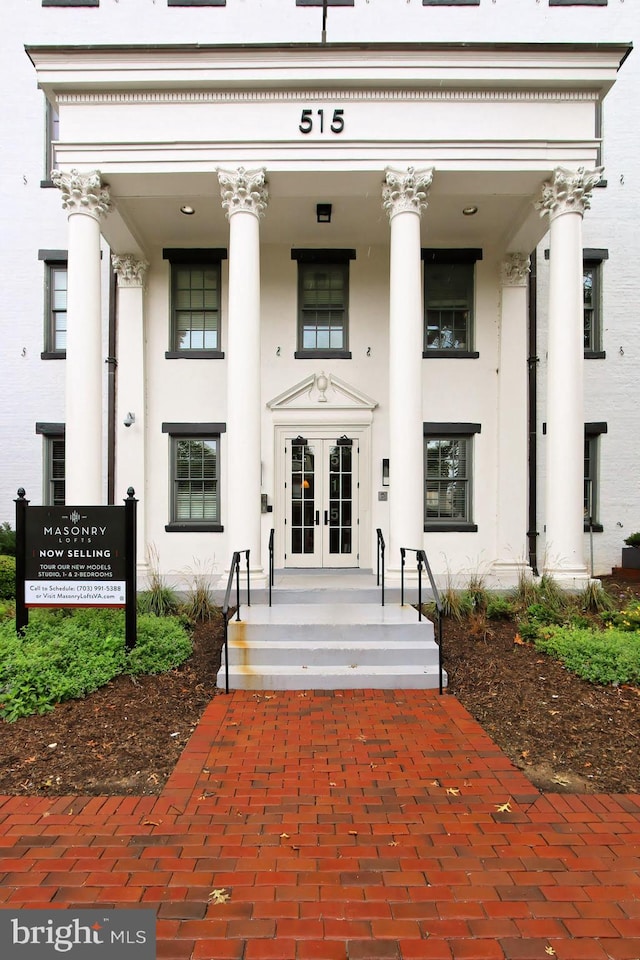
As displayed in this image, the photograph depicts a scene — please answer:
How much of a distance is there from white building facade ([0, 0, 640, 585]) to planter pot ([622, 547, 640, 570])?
0.85 feet

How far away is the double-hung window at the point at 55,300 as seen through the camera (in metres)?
11.7

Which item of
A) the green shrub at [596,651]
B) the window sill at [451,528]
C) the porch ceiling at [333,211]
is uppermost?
the porch ceiling at [333,211]

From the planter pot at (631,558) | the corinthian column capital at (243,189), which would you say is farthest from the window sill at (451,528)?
the corinthian column capital at (243,189)

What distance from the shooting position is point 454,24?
11.3 meters

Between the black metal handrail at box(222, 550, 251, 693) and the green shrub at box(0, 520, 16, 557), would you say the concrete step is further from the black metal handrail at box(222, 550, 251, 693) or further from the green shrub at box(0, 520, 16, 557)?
the green shrub at box(0, 520, 16, 557)

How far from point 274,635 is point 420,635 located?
1.84 meters

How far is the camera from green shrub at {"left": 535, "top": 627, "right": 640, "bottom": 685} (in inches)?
229

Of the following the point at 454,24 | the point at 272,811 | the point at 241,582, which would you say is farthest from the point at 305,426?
the point at 454,24

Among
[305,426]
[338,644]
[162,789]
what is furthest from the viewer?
[305,426]

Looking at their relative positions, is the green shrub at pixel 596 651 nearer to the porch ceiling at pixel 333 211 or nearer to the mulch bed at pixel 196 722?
the mulch bed at pixel 196 722

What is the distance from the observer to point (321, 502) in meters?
10.6

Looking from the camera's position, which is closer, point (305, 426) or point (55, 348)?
point (305, 426)

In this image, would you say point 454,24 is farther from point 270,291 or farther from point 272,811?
point 272,811

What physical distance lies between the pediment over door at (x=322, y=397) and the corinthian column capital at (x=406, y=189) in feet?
10.6
